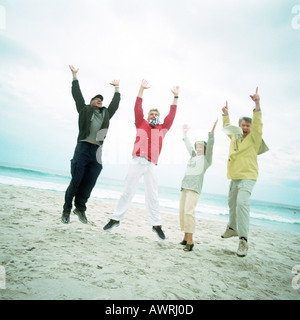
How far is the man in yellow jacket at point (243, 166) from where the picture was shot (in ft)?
9.72

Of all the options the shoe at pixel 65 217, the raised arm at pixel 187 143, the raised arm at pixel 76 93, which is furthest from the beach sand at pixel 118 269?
the raised arm at pixel 76 93

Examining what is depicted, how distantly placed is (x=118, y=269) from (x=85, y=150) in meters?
1.99

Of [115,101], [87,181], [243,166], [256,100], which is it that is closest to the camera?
[256,100]

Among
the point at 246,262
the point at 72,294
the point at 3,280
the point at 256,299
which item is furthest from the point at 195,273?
the point at 3,280

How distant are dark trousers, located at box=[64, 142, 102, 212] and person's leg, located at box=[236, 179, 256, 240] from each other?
242 cm

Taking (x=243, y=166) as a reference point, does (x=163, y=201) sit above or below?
below

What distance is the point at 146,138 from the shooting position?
3.34 m

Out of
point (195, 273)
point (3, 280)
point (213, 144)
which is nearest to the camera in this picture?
point (3, 280)

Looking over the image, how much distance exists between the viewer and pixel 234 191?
3.38 m

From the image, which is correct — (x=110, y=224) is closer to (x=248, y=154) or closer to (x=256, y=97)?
(x=248, y=154)

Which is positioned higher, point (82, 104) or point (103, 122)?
point (82, 104)

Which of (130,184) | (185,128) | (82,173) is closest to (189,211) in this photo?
(130,184)

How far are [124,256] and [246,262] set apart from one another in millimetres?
1887

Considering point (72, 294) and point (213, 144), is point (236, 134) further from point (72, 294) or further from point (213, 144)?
point (72, 294)
